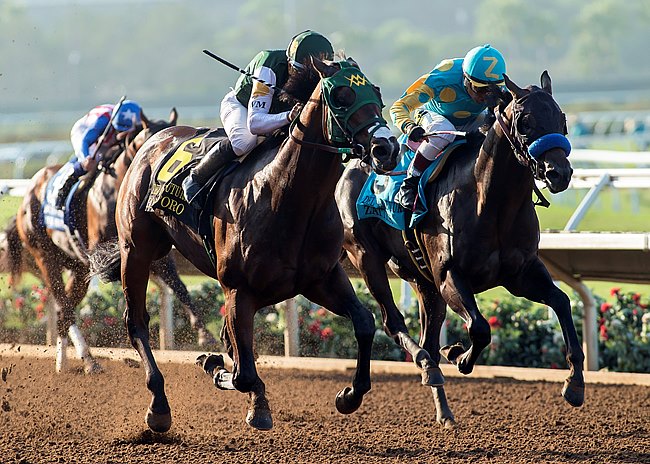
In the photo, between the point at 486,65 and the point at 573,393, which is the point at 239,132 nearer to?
the point at 486,65

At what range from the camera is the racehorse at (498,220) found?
457 centimetres

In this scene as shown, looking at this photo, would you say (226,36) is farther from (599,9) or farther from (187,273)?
(187,273)

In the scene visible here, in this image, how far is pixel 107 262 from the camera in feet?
18.9

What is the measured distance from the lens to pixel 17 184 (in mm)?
8391

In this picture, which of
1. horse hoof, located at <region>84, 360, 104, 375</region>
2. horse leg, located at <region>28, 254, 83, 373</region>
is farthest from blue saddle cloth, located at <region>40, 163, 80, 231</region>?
horse hoof, located at <region>84, 360, 104, 375</region>

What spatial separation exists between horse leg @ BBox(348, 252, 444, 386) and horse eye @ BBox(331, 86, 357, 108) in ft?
4.86

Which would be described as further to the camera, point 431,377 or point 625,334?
point 625,334

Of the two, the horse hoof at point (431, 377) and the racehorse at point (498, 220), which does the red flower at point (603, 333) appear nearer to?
the racehorse at point (498, 220)

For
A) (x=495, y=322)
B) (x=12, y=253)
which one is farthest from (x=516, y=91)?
(x=12, y=253)

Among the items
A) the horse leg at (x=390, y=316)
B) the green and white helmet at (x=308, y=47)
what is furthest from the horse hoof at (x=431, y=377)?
the green and white helmet at (x=308, y=47)

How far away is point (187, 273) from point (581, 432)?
3.65 m

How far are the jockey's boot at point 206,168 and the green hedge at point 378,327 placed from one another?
217 cm

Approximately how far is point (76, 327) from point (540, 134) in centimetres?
383

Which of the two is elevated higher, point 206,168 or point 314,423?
point 206,168
